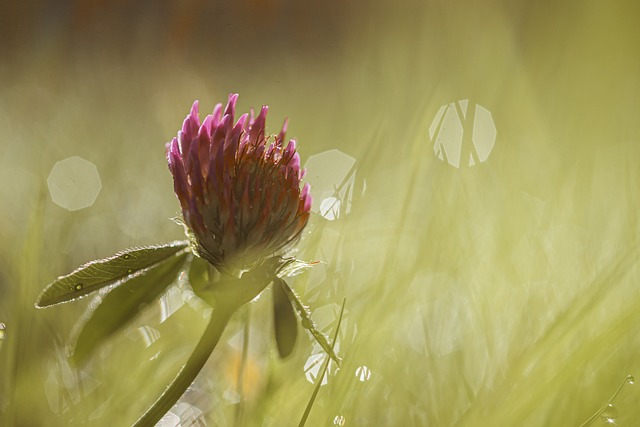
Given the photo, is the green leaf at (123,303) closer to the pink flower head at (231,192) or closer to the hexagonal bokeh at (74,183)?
the pink flower head at (231,192)

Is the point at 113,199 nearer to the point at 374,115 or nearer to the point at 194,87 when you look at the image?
the point at 374,115

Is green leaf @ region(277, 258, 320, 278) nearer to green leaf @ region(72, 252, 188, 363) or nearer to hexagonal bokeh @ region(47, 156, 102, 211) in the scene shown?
green leaf @ region(72, 252, 188, 363)

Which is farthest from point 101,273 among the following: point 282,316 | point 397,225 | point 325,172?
point 325,172

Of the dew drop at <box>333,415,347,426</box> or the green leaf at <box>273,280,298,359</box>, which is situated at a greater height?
the green leaf at <box>273,280,298,359</box>

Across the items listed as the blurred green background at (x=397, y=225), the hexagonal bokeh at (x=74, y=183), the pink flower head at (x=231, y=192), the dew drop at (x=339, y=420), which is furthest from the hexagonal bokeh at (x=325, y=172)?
A: the pink flower head at (x=231, y=192)

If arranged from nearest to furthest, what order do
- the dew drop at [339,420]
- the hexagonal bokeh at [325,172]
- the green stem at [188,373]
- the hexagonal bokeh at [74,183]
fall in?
the green stem at [188,373] < the dew drop at [339,420] < the hexagonal bokeh at [74,183] < the hexagonal bokeh at [325,172]

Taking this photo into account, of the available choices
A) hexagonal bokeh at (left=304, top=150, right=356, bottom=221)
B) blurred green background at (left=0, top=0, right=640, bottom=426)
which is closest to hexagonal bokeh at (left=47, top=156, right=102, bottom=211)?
blurred green background at (left=0, top=0, right=640, bottom=426)

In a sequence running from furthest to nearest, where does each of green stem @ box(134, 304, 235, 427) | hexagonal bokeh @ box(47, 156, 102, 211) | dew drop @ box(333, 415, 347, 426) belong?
hexagonal bokeh @ box(47, 156, 102, 211), dew drop @ box(333, 415, 347, 426), green stem @ box(134, 304, 235, 427)
